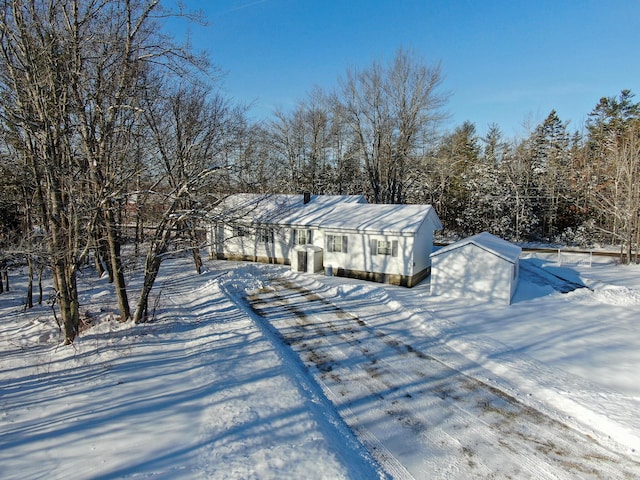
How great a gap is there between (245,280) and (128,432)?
1010 cm

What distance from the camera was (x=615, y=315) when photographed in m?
11.5

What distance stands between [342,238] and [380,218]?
2.17 metres

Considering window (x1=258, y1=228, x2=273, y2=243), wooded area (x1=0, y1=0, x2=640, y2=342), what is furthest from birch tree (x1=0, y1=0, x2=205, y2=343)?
window (x1=258, y1=228, x2=273, y2=243)

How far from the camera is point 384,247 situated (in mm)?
16219

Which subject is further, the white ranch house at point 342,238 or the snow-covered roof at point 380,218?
the snow-covered roof at point 380,218

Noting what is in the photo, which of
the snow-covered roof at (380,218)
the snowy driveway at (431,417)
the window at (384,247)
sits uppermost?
the snow-covered roof at (380,218)

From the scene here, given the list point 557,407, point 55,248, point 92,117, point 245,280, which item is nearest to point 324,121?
point 245,280

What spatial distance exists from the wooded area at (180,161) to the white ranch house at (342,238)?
2895 millimetres

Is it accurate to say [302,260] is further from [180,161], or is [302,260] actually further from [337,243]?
[180,161]

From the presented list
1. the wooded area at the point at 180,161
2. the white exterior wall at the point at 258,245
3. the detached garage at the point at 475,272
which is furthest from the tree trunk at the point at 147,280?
the detached garage at the point at 475,272

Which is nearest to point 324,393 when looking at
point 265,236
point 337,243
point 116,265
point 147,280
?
point 147,280

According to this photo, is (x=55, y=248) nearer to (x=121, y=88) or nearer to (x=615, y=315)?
(x=121, y=88)

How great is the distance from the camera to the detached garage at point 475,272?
12.6 m

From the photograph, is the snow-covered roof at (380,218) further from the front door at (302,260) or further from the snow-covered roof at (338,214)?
the front door at (302,260)
